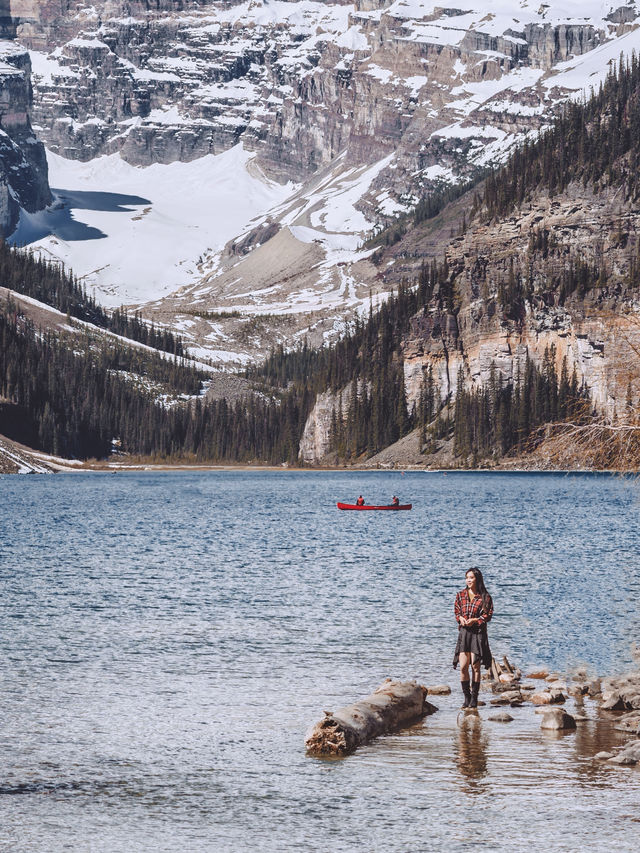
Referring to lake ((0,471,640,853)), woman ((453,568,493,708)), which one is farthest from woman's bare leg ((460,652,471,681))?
lake ((0,471,640,853))

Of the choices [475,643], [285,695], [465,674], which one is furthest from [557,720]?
[285,695]

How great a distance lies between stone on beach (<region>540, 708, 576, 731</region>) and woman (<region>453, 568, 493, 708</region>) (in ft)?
7.05

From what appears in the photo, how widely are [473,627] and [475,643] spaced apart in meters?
0.52

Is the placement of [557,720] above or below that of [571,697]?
above

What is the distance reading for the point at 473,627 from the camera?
33.2m

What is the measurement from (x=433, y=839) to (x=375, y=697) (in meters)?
9.33

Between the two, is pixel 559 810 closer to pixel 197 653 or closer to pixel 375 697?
pixel 375 697

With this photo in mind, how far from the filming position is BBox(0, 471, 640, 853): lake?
2516cm

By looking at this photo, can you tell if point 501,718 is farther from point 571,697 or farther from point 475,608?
point 571,697

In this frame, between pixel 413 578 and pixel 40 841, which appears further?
pixel 413 578

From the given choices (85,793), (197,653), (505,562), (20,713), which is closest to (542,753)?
(85,793)

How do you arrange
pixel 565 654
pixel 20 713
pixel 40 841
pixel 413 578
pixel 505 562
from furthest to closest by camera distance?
1. pixel 505 562
2. pixel 413 578
3. pixel 565 654
4. pixel 20 713
5. pixel 40 841

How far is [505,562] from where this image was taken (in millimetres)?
78625

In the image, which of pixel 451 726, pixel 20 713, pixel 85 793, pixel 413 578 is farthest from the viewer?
pixel 413 578
